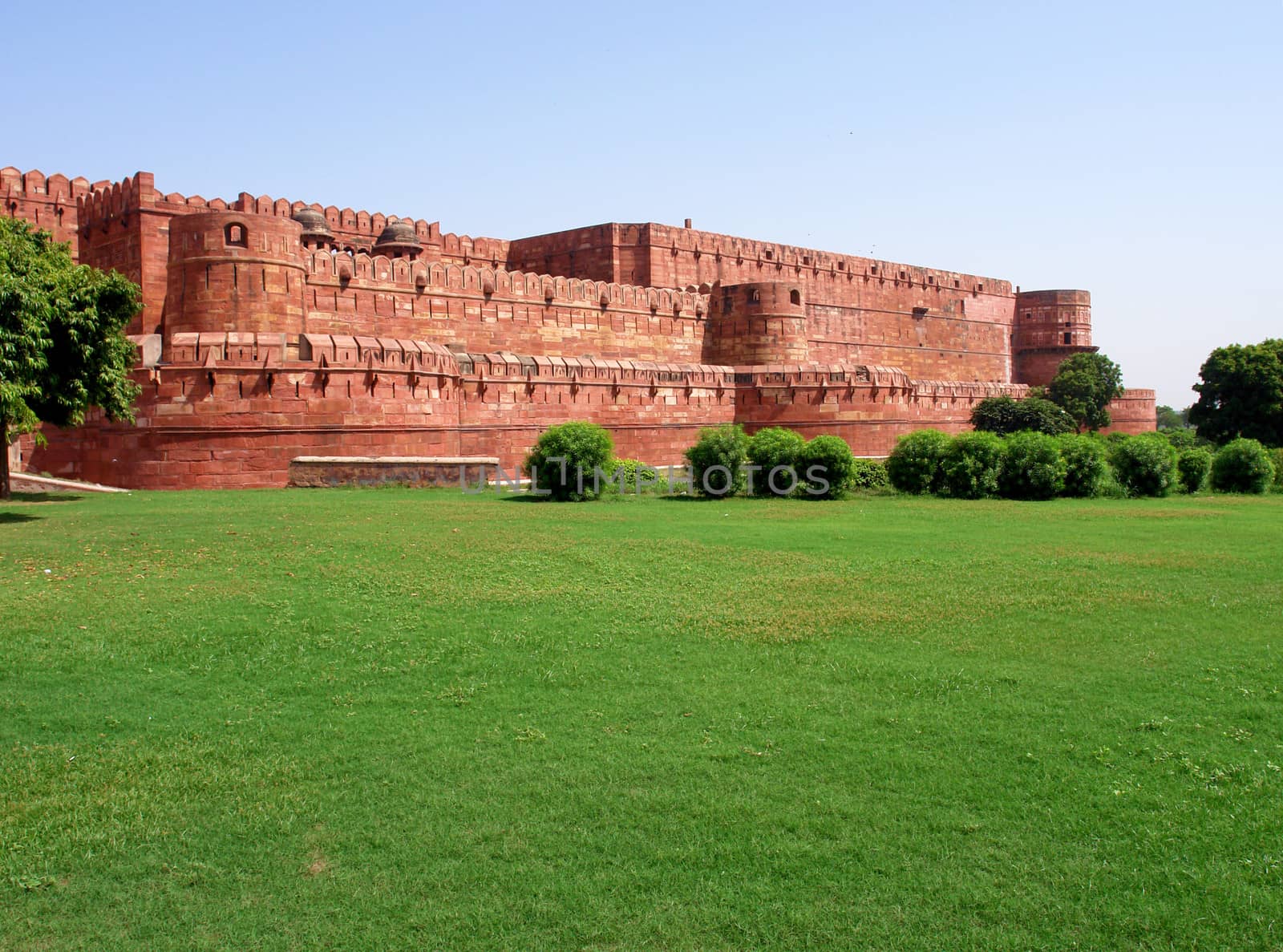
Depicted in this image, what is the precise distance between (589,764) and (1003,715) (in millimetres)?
2041

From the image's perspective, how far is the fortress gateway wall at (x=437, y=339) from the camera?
640 inches

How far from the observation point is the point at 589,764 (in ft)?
14.2

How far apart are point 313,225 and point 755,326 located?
37.5 ft

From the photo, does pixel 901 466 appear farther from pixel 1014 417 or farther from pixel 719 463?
pixel 1014 417

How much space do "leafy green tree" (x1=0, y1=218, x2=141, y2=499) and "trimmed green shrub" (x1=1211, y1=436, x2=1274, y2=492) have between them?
17.8 metres

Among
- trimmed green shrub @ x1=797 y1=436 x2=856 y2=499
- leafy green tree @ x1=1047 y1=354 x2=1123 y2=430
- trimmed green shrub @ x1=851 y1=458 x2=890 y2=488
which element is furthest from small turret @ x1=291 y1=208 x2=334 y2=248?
leafy green tree @ x1=1047 y1=354 x2=1123 y2=430

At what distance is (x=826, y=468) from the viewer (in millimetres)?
15859

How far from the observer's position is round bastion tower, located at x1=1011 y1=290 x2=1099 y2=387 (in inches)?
1642

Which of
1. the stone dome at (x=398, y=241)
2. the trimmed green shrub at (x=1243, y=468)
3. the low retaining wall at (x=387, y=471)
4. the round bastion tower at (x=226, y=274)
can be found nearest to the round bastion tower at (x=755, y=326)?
the stone dome at (x=398, y=241)

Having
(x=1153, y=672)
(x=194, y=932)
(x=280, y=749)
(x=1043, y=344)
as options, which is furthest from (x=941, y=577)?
(x=1043, y=344)

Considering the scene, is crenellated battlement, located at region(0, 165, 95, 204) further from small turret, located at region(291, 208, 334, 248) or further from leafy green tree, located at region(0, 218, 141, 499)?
leafy green tree, located at region(0, 218, 141, 499)

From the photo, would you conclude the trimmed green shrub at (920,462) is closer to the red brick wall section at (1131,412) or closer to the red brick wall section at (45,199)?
the red brick wall section at (45,199)

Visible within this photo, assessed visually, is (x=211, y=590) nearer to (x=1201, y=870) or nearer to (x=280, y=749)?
(x=280, y=749)

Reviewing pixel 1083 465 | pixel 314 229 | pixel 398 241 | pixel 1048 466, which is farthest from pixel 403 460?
pixel 1083 465
